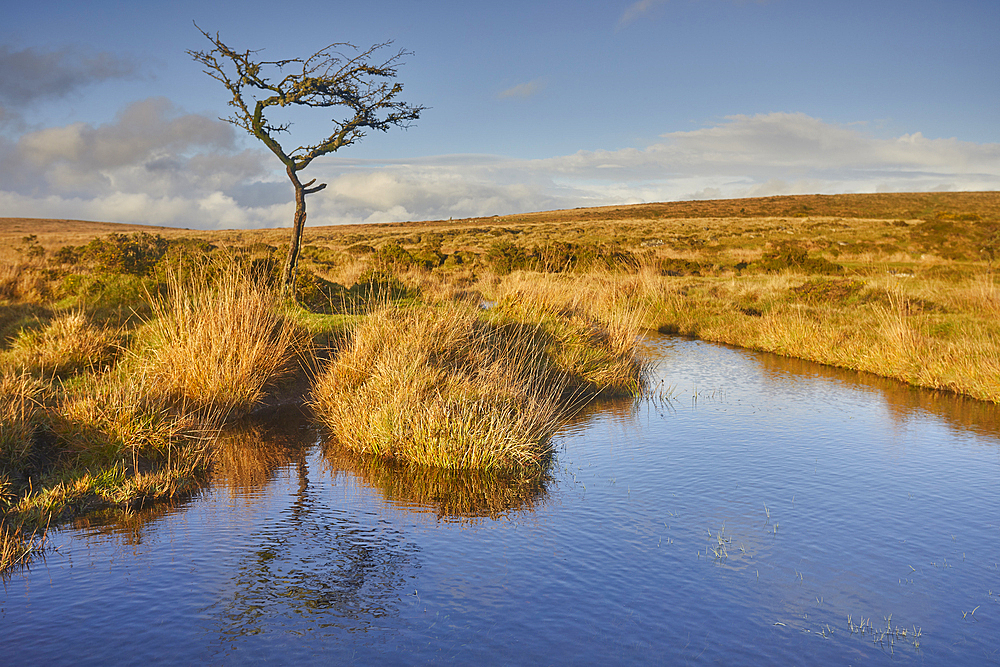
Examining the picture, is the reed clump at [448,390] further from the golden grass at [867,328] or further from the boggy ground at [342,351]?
the golden grass at [867,328]

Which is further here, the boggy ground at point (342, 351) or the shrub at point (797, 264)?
the shrub at point (797, 264)

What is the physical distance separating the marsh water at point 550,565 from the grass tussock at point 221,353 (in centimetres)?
93

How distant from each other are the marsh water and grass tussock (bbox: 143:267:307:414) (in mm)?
932

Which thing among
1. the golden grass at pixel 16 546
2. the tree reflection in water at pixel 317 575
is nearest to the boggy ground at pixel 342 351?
the golden grass at pixel 16 546

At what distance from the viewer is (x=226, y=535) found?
568 centimetres

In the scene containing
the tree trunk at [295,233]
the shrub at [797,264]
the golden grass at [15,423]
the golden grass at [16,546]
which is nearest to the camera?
the golden grass at [16,546]

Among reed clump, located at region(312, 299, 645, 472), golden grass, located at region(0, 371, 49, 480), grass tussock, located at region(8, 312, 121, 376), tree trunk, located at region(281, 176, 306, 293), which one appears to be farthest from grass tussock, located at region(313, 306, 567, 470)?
tree trunk, located at region(281, 176, 306, 293)

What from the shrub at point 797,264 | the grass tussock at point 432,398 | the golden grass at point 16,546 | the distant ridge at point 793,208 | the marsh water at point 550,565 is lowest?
the marsh water at point 550,565

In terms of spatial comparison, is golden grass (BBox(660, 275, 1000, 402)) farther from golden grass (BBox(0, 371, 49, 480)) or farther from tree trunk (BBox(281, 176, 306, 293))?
golden grass (BBox(0, 371, 49, 480))

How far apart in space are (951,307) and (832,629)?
14.7m

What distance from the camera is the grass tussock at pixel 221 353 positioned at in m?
8.81

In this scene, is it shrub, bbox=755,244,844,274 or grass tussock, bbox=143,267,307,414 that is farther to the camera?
shrub, bbox=755,244,844,274

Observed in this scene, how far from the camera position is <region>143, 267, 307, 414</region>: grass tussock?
8812 millimetres

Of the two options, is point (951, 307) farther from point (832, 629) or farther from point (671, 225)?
point (671, 225)
